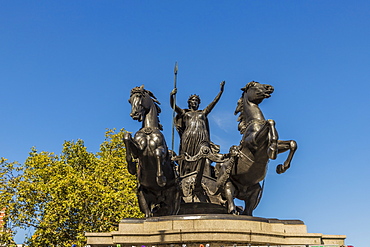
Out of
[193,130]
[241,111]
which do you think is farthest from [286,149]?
[193,130]

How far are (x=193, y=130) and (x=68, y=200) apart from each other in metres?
14.7

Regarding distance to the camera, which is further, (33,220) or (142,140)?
(33,220)

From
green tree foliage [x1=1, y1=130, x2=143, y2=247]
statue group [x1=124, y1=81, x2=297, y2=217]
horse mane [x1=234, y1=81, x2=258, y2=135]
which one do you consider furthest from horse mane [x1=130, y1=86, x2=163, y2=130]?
green tree foliage [x1=1, y1=130, x2=143, y2=247]

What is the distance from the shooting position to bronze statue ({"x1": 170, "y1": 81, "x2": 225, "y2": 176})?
15.2m

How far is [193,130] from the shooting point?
1545 centimetres

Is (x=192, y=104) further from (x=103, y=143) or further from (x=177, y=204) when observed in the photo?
(x=103, y=143)

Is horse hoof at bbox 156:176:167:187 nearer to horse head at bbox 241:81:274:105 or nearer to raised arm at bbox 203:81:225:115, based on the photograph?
horse head at bbox 241:81:274:105

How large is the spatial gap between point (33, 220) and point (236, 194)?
792 inches

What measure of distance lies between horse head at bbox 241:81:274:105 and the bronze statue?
9.40 ft

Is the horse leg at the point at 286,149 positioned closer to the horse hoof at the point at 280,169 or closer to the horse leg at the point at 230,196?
the horse hoof at the point at 280,169

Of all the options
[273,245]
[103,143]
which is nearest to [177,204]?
[273,245]

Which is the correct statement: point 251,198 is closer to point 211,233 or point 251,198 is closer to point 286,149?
point 286,149

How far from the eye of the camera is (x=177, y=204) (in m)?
13.2

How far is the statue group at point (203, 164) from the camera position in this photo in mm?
12052
